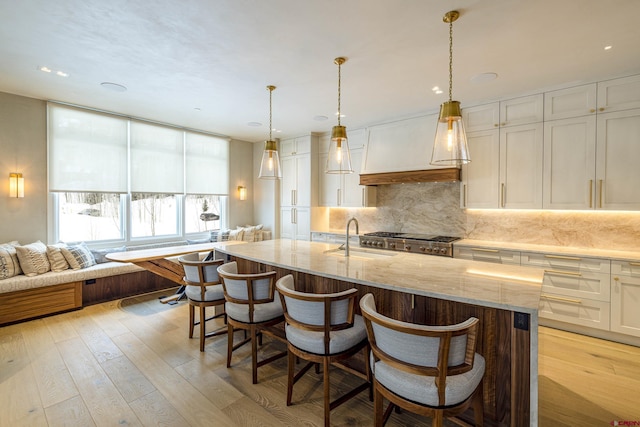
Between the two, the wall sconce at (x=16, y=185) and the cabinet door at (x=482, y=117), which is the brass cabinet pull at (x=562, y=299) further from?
the wall sconce at (x=16, y=185)

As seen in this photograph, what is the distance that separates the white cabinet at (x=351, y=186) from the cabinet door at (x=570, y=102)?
255cm

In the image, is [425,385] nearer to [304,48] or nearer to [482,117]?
[304,48]

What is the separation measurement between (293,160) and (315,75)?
2.95 metres

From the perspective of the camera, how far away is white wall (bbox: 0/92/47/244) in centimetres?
379

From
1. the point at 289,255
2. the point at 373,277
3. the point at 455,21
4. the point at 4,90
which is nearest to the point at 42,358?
the point at 289,255

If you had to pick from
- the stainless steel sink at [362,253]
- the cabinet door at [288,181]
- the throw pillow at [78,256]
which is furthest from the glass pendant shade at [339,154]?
the throw pillow at [78,256]

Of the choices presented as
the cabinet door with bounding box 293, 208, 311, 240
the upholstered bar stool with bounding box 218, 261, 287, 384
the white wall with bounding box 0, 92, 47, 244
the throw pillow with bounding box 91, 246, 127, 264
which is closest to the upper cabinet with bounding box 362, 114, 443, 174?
the cabinet door with bounding box 293, 208, 311, 240

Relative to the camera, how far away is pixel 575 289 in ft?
10.4

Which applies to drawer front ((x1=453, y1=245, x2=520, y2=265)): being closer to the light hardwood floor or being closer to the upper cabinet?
the light hardwood floor

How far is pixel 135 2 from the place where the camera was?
6.65ft

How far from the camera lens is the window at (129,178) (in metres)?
4.26

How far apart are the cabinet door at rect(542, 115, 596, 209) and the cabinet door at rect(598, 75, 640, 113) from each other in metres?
0.17

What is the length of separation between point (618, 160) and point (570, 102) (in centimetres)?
81

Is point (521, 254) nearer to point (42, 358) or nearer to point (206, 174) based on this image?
point (42, 358)
